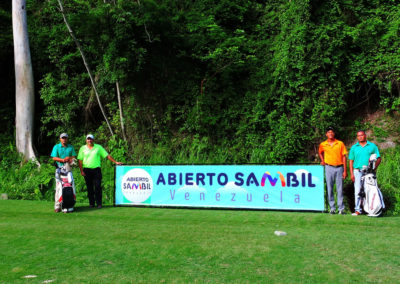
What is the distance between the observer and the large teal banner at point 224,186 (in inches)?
320

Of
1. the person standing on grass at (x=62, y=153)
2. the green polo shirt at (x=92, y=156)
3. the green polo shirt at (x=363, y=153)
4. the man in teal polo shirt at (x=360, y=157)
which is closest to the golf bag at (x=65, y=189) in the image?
the person standing on grass at (x=62, y=153)

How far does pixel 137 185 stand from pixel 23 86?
26.9ft

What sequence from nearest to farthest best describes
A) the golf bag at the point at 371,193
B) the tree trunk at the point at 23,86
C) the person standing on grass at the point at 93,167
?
the golf bag at the point at 371,193, the person standing on grass at the point at 93,167, the tree trunk at the point at 23,86

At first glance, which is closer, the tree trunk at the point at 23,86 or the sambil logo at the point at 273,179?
the sambil logo at the point at 273,179

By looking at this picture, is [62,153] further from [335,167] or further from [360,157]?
[360,157]

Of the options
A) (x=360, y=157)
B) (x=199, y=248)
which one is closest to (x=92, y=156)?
(x=199, y=248)

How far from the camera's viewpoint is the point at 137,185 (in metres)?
9.30

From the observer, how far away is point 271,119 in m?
13.1

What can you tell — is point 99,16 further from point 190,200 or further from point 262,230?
point 262,230

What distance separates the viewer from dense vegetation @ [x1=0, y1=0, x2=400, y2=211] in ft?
40.8

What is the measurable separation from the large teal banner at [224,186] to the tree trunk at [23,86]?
6.71 meters

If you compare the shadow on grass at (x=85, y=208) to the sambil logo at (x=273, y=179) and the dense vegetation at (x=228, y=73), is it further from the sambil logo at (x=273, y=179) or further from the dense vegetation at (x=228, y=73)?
the dense vegetation at (x=228, y=73)

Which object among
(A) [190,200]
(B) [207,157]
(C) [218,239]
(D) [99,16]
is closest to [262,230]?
(C) [218,239]

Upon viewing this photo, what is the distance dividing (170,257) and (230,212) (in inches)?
146
